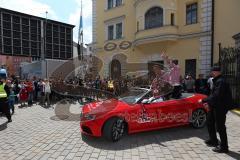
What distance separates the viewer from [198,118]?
7.87 metres

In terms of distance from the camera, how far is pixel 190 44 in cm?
1933

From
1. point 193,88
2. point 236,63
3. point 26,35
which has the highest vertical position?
point 26,35

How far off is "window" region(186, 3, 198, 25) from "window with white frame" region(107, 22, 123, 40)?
6.99 meters

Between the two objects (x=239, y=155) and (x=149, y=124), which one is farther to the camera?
(x=149, y=124)

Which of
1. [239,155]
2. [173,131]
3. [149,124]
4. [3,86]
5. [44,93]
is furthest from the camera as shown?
[44,93]

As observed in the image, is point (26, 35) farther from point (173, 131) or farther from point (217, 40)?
point (173, 131)

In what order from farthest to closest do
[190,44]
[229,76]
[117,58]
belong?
[117,58]
[190,44]
[229,76]

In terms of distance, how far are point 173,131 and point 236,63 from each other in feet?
17.1

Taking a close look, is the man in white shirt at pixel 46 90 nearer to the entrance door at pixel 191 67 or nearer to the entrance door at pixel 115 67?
the entrance door at pixel 115 67

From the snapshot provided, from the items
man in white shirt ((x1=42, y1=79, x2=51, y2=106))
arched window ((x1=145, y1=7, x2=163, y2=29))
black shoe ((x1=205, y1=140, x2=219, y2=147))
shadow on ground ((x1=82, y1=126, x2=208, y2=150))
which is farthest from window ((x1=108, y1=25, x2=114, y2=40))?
black shoe ((x1=205, y1=140, x2=219, y2=147))

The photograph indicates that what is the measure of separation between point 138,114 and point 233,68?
6.60m

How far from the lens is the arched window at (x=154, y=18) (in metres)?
20.4

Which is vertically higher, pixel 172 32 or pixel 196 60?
pixel 172 32

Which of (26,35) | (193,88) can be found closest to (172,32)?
(193,88)
